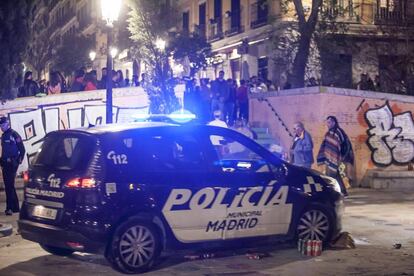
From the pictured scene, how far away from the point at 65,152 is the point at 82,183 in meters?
0.65

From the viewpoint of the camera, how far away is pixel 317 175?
960 cm

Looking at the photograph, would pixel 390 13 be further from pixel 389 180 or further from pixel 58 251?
pixel 58 251

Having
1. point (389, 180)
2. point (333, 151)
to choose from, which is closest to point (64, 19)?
point (389, 180)

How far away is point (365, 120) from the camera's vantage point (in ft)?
64.8

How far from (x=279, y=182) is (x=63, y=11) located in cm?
7522

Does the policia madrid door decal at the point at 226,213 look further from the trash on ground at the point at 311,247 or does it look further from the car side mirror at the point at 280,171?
the trash on ground at the point at 311,247

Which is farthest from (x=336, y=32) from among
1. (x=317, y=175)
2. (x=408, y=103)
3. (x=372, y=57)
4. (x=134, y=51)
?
(x=317, y=175)

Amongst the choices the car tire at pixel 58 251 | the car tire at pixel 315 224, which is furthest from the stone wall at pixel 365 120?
the car tire at pixel 58 251

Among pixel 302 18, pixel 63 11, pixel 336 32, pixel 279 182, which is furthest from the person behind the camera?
pixel 63 11

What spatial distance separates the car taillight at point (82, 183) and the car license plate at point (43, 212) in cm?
40

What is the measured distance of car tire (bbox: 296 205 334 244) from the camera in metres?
9.40

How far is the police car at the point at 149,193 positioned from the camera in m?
7.82

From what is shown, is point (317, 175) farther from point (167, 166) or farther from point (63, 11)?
point (63, 11)

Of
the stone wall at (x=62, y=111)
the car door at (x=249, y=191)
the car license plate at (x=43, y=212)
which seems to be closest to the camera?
the car license plate at (x=43, y=212)
